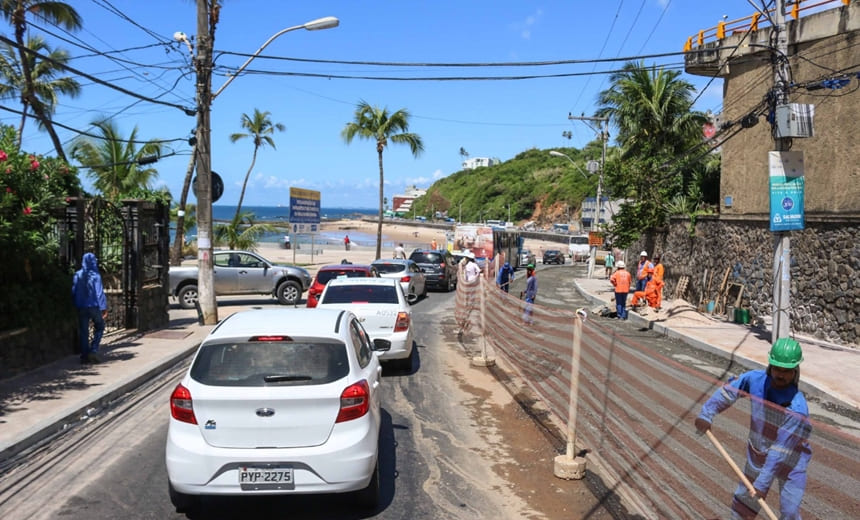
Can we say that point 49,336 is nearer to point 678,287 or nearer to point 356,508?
point 356,508

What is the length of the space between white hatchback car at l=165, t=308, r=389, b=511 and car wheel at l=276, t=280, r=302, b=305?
17.1m

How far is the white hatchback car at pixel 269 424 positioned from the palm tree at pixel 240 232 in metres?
27.9

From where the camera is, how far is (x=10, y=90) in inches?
1037

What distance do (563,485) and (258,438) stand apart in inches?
114

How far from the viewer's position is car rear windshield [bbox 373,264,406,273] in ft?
76.9

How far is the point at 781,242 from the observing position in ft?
47.8

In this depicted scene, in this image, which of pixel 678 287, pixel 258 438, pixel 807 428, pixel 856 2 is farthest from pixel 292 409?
pixel 678 287

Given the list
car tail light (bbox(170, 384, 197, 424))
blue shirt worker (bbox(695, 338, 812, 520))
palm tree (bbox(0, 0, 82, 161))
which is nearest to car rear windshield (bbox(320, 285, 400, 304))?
car tail light (bbox(170, 384, 197, 424))

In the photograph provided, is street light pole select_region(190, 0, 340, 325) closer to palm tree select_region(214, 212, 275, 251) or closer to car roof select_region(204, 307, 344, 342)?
car roof select_region(204, 307, 344, 342)

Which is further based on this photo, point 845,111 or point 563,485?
point 845,111

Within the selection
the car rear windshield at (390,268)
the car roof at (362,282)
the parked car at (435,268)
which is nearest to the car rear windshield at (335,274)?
the car rear windshield at (390,268)

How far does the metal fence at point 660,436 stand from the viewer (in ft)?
13.8

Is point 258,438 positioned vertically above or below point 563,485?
above

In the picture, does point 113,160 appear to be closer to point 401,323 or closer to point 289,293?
point 289,293
